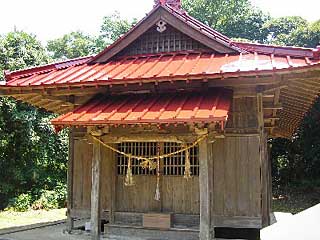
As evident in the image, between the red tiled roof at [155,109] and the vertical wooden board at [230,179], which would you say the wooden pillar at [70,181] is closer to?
the red tiled roof at [155,109]

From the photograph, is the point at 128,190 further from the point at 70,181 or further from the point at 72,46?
the point at 72,46

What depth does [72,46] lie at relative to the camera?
4797cm

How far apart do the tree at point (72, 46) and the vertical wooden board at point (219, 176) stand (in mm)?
39530

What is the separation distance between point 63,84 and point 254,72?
411 cm

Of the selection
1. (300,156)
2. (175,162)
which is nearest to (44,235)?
(175,162)

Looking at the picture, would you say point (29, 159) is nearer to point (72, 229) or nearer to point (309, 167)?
point (72, 229)

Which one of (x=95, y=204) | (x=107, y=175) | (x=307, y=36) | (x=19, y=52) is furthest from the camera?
(x=307, y=36)

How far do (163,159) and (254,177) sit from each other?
2.12 m

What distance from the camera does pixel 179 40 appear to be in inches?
375

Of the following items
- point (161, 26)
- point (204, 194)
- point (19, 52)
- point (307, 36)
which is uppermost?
point (307, 36)

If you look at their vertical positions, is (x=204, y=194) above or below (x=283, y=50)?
below

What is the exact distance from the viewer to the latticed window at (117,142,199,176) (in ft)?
27.9

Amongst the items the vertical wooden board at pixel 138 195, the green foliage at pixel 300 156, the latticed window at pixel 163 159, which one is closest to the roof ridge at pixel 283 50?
the latticed window at pixel 163 159

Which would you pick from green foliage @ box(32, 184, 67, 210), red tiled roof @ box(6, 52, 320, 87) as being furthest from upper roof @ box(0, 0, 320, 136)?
green foliage @ box(32, 184, 67, 210)
